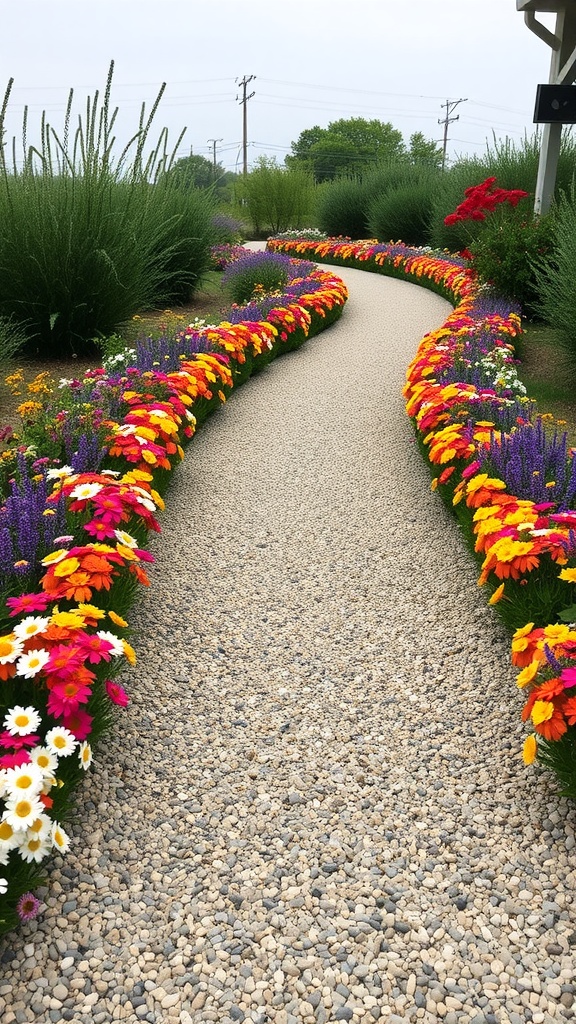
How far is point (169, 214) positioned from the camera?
319 inches

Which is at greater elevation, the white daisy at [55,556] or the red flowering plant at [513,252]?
the red flowering plant at [513,252]

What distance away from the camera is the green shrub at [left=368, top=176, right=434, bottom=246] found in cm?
1548

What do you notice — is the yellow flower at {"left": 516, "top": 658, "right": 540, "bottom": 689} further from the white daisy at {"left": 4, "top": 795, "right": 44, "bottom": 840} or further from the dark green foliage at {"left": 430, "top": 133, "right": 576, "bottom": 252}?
the dark green foliage at {"left": 430, "top": 133, "right": 576, "bottom": 252}

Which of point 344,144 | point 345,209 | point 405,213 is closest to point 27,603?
point 405,213

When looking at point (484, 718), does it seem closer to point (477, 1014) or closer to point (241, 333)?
point (477, 1014)

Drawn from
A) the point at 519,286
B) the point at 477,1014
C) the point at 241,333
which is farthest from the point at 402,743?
the point at 519,286

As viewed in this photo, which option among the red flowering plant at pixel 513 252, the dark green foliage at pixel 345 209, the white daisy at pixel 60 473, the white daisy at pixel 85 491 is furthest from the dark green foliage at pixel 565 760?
the dark green foliage at pixel 345 209

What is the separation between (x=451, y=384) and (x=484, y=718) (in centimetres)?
250

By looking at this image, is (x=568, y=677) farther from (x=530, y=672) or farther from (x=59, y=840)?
(x=59, y=840)

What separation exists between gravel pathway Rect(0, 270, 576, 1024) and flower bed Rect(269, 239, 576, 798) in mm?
233

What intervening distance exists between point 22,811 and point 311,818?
2.61 feet

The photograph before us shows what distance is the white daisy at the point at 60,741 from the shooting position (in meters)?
1.72

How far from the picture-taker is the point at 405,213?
15719mm

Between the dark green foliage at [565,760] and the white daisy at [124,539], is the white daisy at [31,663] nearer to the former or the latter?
the white daisy at [124,539]
